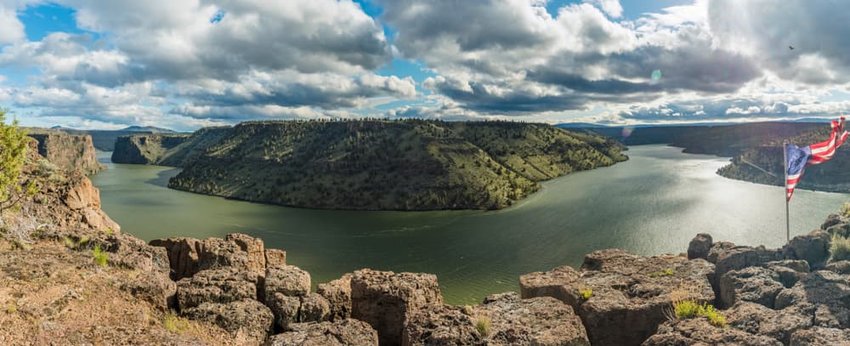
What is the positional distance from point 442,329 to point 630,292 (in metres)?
11.6

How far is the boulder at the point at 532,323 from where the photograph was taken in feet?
50.9

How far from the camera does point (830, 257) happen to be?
2347cm

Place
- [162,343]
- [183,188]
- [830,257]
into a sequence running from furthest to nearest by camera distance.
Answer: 1. [183,188]
2. [830,257]
3. [162,343]

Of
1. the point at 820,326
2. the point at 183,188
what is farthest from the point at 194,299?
the point at 183,188

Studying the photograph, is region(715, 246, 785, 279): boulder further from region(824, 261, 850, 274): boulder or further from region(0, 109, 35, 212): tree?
region(0, 109, 35, 212): tree

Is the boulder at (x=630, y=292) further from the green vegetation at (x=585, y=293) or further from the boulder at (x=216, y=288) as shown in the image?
the boulder at (x=216, y=288)

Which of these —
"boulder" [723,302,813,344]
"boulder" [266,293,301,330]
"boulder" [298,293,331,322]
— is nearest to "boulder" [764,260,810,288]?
"boulder" [723,302,813,344]

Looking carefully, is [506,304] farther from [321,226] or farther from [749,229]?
[321,226]

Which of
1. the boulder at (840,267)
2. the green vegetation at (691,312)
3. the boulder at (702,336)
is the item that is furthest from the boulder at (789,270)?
the boulder at (702,336)

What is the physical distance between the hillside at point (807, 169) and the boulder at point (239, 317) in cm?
16482

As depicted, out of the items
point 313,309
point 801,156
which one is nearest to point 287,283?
point 313,309

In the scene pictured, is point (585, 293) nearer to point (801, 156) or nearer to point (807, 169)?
point (801, 156)

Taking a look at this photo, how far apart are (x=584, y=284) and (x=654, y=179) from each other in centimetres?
16809

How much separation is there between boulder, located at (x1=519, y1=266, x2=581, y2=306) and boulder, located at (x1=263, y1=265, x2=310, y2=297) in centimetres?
1117
